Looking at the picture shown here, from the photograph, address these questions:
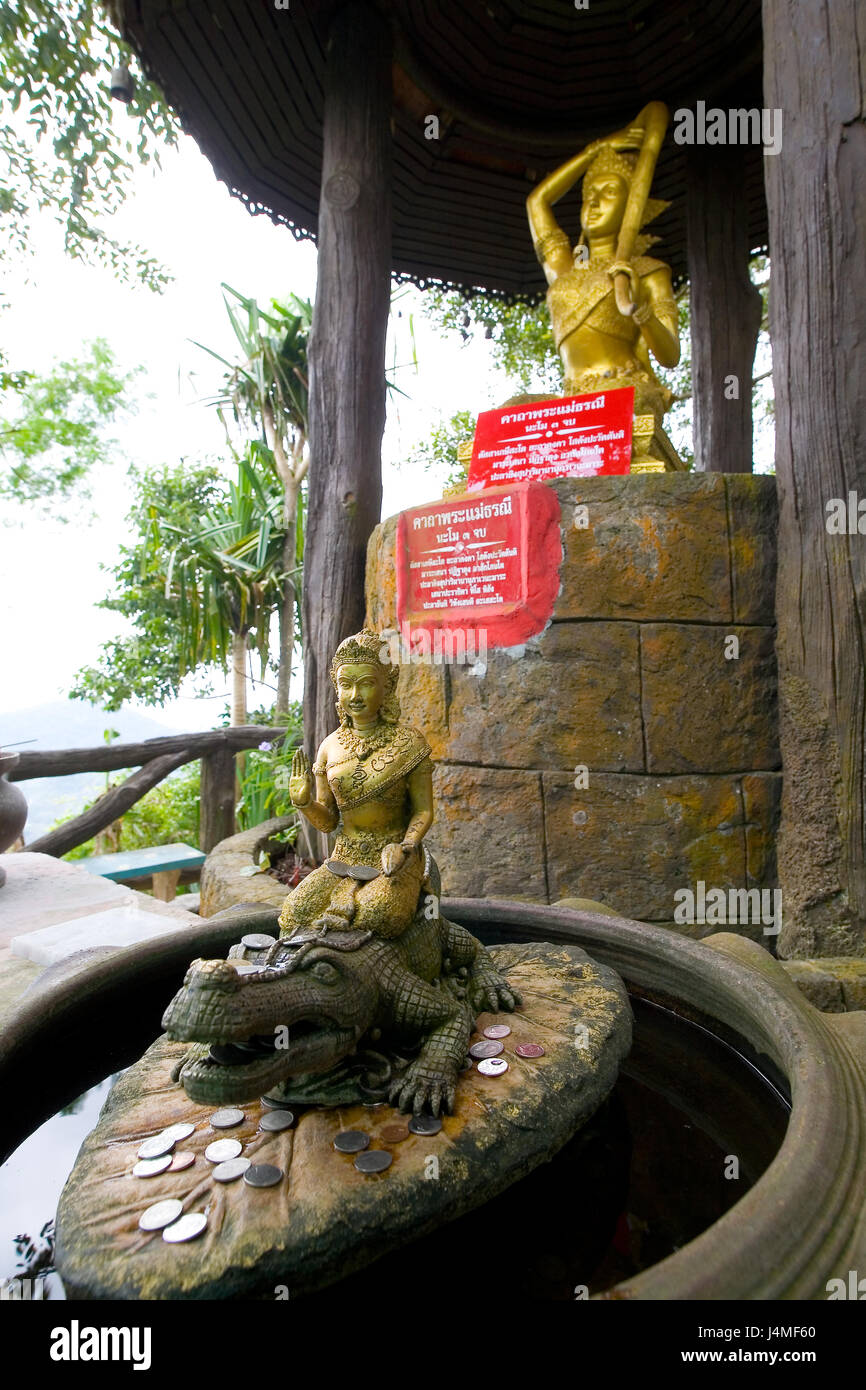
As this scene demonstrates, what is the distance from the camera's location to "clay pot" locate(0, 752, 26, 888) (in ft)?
11.7

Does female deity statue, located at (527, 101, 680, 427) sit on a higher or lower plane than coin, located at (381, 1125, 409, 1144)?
higher

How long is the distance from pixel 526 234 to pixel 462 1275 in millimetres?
6276

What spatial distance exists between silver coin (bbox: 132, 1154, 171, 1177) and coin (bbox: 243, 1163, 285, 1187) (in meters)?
0.12


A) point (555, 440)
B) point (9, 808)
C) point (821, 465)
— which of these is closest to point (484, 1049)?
point (821, 465)

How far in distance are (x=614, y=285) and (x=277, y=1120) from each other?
366 cm

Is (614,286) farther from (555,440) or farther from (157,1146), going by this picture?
(157,1146)

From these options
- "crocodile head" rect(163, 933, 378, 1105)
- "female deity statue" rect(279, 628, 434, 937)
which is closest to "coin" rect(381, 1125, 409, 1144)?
"crocodile head" rect(163, 933, 378, 1105)

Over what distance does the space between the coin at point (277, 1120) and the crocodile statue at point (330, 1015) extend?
0.08 feet

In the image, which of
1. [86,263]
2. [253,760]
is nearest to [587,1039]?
[253,760]

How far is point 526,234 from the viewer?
557cm

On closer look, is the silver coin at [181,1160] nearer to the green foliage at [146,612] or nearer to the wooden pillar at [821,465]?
the wooden pillar at [821,465]

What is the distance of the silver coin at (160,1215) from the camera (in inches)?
35.1

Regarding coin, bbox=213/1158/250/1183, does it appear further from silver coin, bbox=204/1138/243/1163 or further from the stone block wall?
the stone block wall
